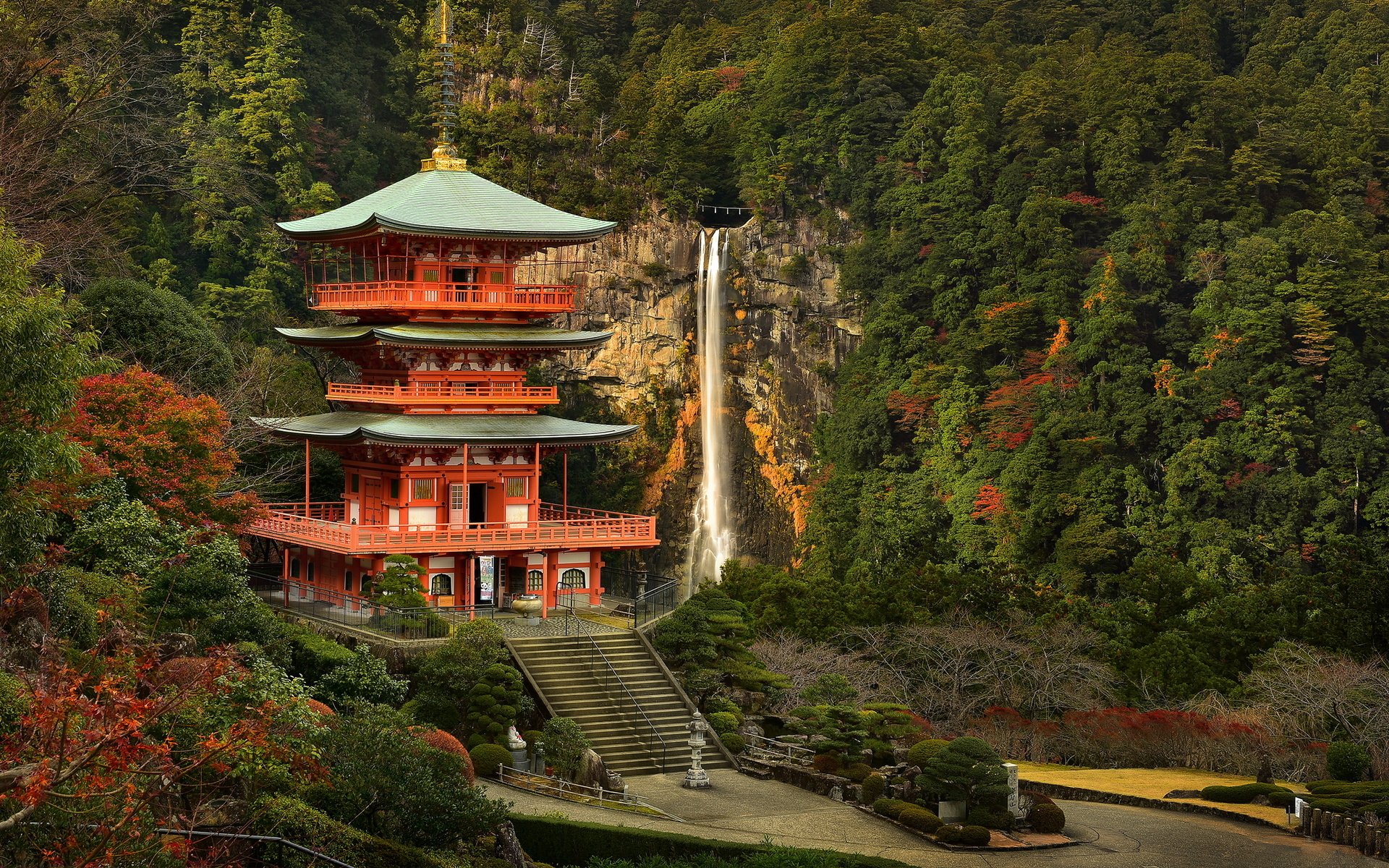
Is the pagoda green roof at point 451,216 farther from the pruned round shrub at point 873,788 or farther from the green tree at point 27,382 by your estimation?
the pruned round shrub at point 873,788

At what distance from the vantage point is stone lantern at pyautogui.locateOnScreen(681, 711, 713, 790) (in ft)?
90.7

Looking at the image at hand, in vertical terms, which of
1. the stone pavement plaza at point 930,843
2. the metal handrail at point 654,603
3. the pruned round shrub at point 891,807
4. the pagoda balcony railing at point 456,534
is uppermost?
the pagoda balcony railing at point 456,534

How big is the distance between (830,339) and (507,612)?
103ft

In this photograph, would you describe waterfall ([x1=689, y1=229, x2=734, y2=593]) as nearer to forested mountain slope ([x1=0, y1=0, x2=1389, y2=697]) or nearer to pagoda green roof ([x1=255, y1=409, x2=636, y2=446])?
forested mountain slope ([x1=0, y1=0, x2=1389, y2=697])

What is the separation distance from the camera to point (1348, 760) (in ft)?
93.5

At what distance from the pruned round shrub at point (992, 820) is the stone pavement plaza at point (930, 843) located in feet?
2.91

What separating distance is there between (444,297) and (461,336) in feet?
4.06

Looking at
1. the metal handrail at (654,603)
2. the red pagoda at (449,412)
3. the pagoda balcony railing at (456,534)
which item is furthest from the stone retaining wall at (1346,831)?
the red pagoda at (449,412)

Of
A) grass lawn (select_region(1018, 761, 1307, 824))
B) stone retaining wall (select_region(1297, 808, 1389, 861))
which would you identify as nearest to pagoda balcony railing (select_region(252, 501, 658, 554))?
grass lawn (select_region(1018, 761, 1307, 824))

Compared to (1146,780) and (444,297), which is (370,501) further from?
(1146,780)

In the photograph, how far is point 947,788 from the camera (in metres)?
25.7

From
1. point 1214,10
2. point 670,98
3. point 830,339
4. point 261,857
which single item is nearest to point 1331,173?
point 1214,10

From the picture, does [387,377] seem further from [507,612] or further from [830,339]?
[830,339]

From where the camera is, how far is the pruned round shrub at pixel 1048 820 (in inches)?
992
